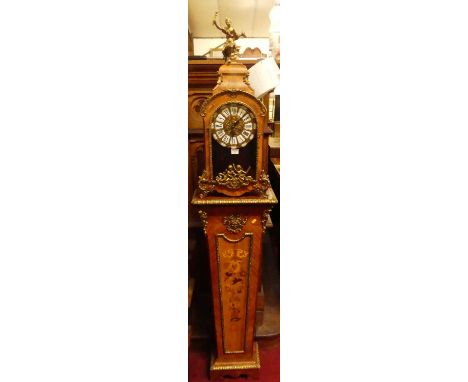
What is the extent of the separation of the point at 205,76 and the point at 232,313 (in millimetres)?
1327

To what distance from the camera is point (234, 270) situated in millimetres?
1722

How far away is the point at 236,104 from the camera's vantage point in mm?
1566

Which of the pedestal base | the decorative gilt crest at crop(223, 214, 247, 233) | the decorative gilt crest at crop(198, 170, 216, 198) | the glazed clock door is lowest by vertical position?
the pedestal base

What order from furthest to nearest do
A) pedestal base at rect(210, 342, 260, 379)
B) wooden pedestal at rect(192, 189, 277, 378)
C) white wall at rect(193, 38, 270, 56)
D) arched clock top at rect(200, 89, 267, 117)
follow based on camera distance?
white wall at rect(193, 38, 270, 56) < pedestal base at rect(210, 342, 260, 379) < wooden pedestal at rect(192, 189, 277, 378) < arched clock top at rect(200, 89, 267, 117)

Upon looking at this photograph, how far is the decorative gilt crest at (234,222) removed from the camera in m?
1.67

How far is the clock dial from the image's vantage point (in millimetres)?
1575

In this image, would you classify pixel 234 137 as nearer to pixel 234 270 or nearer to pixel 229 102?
pixel 229 102

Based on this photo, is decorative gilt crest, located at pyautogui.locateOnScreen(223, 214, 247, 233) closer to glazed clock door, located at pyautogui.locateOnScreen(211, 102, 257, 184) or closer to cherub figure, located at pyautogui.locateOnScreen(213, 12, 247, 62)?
glazed clock door, located at pyautogui.locateOnScreen(211, 102, 257, 184)

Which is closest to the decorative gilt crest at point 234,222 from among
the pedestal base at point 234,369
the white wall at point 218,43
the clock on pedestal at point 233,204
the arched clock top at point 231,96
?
the clock on pedestal at point 233,204

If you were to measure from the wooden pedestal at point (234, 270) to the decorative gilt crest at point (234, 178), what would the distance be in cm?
6

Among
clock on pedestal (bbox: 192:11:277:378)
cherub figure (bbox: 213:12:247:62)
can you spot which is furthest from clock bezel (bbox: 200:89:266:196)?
cherub figure (bbox: 213:12:247:62)

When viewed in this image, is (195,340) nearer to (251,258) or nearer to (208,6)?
(251,258)

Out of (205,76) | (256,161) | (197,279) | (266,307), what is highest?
(205,76)

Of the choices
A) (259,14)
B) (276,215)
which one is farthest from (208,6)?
(276,215)
